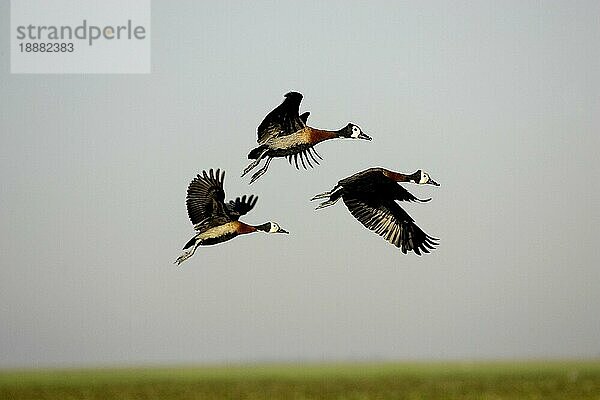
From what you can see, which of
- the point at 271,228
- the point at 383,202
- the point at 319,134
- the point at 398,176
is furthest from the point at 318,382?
the point at 319,134

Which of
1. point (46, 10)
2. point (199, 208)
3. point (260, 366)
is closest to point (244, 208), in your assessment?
point (199, 208)

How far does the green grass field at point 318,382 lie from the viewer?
24.9 ft

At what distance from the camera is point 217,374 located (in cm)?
766

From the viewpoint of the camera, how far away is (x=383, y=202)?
7.59 meters

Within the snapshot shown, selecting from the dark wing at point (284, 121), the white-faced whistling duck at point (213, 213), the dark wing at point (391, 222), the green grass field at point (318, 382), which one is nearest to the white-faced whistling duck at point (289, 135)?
the dark wing at point (284, 121)

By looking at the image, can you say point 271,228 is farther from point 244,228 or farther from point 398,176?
point 398,176

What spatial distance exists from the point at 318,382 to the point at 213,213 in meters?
0.81

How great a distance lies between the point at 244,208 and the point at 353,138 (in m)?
0.53

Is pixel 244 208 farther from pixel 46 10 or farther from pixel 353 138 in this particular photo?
pixel 46 10

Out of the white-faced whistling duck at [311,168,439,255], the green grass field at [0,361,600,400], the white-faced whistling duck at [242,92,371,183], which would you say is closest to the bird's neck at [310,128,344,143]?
the white-faced whistling duck at [242,92,371,183]

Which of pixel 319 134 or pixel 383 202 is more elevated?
pixel 319 134

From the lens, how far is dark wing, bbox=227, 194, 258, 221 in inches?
299

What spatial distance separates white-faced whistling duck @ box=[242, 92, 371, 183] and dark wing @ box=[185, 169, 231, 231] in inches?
5.0

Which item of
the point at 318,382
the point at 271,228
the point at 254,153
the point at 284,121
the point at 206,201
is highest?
the point at 284,121
